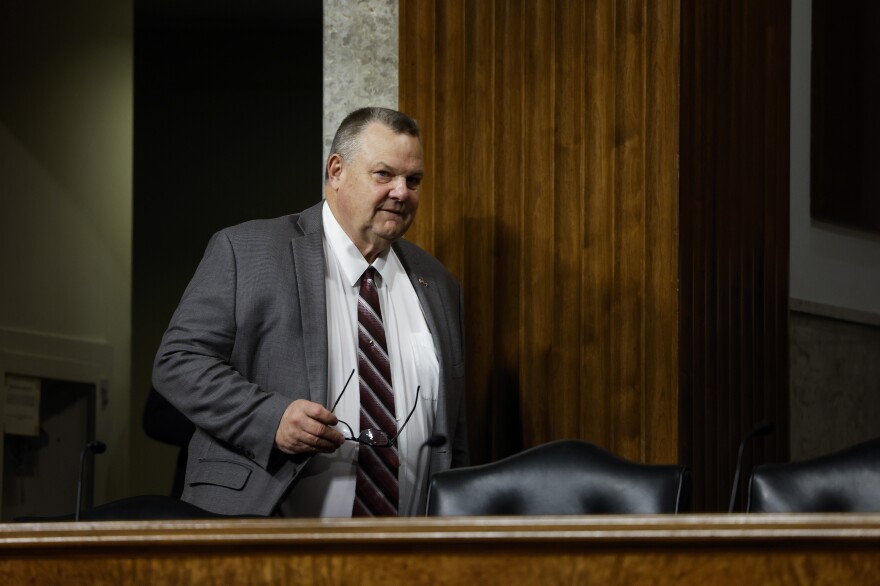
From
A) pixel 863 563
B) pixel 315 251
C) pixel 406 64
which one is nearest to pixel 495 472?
pixel 315 251

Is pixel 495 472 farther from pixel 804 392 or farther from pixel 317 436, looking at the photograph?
pixel 804 392

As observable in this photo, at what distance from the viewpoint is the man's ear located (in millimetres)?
3303

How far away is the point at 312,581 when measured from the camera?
1.83m

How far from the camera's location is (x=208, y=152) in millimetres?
8562

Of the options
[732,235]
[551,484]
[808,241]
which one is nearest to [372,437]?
[551,484]

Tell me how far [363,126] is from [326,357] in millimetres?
567

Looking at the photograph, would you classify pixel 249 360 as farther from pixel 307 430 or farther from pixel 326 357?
pixel 307 430

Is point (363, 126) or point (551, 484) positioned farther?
point (363, 126)

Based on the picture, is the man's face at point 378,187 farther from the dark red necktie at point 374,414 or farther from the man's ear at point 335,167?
the dark red necktie at point 374,414

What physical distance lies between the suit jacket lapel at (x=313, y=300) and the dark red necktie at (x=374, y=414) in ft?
0.36

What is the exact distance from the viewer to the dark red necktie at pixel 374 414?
123 inches

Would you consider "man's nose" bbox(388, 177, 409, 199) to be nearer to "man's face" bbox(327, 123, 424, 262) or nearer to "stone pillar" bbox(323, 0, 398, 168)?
"man's face" bbox(327, 123, 424, 262)

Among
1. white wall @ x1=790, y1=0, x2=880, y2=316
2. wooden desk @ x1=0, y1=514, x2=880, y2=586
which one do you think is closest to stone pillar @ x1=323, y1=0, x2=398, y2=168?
white wall @ x1=790, y1=0, x2=880, y2=316

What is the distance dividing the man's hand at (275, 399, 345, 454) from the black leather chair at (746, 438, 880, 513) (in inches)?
35.5
